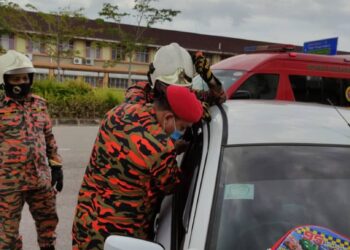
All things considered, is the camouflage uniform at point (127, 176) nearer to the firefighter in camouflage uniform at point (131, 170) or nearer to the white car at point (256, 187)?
the firefighter in camouflage uniform at point (131, 170)

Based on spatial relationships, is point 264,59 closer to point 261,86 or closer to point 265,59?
point 265,59

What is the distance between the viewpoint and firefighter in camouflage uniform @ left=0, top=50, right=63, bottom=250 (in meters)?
3.19

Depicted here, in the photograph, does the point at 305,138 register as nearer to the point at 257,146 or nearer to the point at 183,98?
the point at 257,146

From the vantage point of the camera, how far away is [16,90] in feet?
10.6

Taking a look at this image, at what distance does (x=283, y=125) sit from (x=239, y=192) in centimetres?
50

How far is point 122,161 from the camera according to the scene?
1.93 meters

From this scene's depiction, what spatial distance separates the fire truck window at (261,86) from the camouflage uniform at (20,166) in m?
4.43

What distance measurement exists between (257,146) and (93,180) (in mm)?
776

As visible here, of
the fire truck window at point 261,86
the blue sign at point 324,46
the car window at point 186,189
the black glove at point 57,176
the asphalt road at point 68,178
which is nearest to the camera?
the car window at point 186,189

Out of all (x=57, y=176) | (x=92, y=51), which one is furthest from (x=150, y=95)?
(x=92, y=51)

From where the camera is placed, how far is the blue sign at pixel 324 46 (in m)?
10.7

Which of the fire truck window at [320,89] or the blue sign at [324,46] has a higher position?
the blue sign at [324,46]

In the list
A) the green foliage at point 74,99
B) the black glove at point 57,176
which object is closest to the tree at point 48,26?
the green foliage at point 74,99

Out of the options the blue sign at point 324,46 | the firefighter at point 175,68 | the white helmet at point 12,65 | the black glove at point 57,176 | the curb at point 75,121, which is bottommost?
the curb at point 75,121
